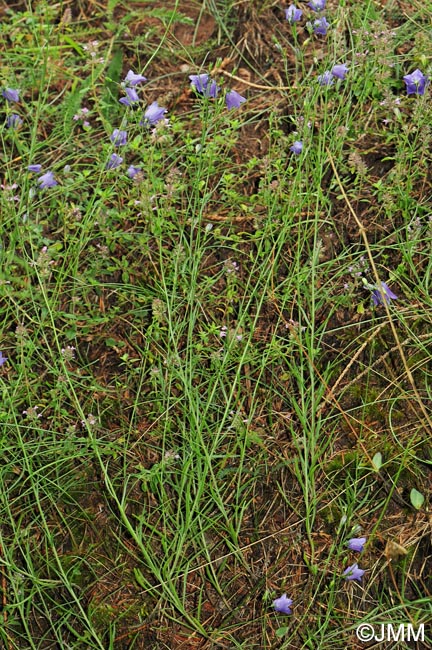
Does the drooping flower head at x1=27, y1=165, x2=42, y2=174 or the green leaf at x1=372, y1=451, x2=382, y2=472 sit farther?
the drooping flower head at x1=27, y1=165, x2=42, y2=174

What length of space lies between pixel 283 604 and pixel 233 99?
1847mm

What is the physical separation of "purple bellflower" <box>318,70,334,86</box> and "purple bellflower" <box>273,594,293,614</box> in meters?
1.84

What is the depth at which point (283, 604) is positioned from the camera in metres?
2.12

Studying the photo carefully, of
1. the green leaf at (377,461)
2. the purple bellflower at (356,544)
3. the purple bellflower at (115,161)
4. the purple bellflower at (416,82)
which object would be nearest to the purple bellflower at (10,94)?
the purple bellflower at (115,161)

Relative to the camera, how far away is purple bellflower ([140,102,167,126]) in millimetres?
2873

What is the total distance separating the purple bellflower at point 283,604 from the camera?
212 cm

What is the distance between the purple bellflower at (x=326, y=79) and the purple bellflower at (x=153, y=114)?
1.98 feet

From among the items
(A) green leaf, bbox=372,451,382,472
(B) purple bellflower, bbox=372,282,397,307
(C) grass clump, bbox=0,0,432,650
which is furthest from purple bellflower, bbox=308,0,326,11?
(A) green leaf, bbox=372,451,382,472

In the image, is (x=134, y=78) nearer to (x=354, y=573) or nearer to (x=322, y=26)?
(x=322, y=26)

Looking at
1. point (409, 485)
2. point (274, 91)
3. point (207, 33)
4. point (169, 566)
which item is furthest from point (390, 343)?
point (207, 33)

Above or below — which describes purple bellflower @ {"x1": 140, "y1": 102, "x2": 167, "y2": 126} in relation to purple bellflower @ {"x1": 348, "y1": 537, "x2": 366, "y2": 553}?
above

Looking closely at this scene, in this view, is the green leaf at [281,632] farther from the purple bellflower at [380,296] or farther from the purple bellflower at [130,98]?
the purple bellflower at [130,98]

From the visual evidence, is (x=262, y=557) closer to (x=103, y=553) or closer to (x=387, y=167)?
(x=103, y=553)

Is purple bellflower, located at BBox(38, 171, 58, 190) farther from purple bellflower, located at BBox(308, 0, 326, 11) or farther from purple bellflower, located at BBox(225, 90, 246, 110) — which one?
purple bellflower, located at BBox(308, 0, 326, 11)
